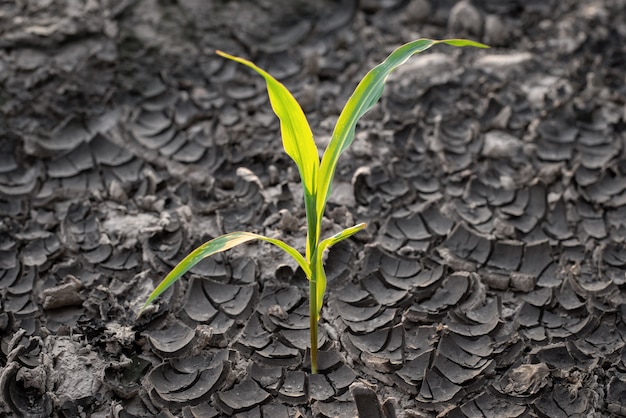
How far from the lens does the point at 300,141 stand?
39.3 inches

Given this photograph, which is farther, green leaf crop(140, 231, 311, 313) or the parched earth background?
the parched earth background

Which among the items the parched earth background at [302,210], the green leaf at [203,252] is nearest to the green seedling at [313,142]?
the green leaf at [203,252]

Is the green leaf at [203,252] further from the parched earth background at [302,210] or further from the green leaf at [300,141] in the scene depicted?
the parched earth background at [302,210]

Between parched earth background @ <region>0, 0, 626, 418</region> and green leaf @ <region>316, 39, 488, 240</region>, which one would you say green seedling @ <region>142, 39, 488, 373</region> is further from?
parched earth background @ <region>0, 0, 626, 418</region>

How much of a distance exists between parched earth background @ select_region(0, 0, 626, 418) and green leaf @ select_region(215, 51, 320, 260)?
217 mm

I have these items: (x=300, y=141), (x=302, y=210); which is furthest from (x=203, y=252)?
(x=302, y=210)

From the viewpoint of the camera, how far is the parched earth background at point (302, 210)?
1.07 meters

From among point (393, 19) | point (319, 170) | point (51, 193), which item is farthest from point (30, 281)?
point (393, 19)

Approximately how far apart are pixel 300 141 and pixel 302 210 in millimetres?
370

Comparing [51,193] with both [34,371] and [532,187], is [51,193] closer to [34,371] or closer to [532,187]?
[34,371]

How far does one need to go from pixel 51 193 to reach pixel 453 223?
0.73 metres

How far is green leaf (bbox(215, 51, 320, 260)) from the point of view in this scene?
3.22 ft

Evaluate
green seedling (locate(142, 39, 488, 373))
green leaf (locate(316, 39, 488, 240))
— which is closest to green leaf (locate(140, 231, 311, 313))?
green seedling (locate(142, 39, 488, 373))

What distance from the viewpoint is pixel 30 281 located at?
1.21m
